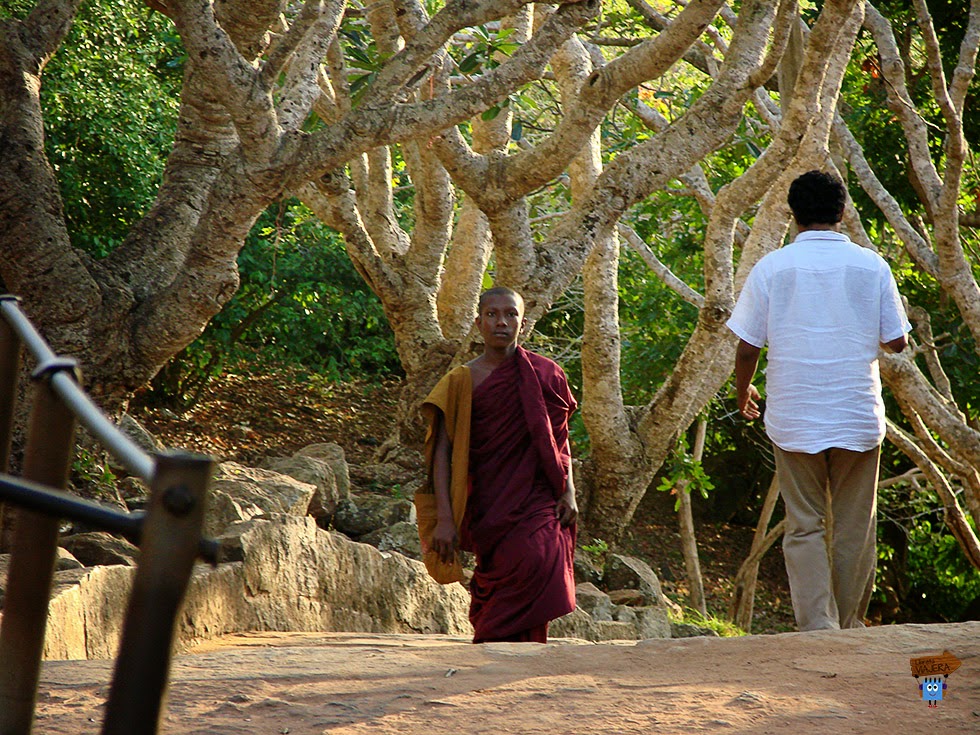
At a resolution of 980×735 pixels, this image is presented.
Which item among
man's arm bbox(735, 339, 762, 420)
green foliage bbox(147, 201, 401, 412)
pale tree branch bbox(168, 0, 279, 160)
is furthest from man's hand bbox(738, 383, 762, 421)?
green foliage bbox(147, 201, 401, 412)

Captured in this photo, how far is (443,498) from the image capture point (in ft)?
18.4

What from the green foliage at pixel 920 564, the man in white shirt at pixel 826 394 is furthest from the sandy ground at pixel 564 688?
the green foliage at pixel 920 564

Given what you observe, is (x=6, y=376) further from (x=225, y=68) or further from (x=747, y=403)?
(x=225, y=68)

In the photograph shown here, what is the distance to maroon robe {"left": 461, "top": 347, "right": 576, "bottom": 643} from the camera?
A: 5562mm

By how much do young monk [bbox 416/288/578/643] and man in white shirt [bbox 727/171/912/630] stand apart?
1.11 meters

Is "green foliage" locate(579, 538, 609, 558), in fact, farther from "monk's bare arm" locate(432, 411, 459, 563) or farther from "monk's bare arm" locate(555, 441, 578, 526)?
"monk's bare arm" locate(432, 411, 459, 563)

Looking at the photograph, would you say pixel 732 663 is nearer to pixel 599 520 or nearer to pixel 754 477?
pixel 599 520

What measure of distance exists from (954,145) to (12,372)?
7530 mm

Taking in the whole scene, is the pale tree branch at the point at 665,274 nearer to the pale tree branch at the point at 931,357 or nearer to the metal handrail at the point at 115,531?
the pale tree branch at the point at 931,357

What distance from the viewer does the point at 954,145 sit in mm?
8562

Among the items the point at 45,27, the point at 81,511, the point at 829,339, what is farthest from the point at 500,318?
the point at 81,511

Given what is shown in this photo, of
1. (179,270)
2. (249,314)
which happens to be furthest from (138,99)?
(179,270)

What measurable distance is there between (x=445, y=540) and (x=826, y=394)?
186 cm

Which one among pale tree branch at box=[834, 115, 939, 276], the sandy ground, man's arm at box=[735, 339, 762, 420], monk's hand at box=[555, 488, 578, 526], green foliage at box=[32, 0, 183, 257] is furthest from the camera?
green foliage at box=[32, 0, 183, 257]
